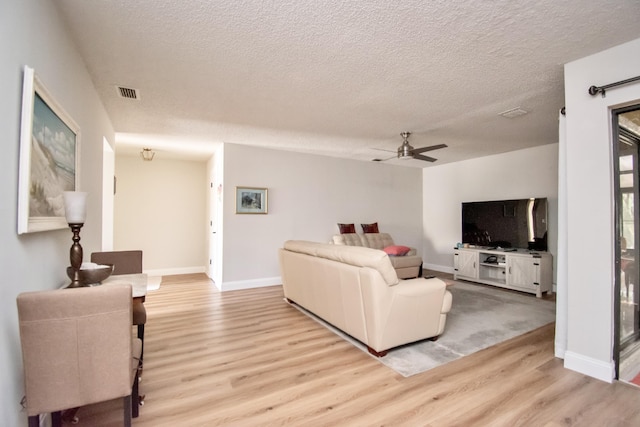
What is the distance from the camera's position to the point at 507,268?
5078 mm

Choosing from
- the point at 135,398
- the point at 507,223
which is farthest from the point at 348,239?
the point at 135,398

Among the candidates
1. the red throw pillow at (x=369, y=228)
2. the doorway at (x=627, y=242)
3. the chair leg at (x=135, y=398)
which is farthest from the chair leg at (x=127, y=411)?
the red throw pillow at (x=369, y=228)

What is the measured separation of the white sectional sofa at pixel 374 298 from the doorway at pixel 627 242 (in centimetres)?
132

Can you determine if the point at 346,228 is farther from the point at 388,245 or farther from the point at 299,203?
the point at 299,203

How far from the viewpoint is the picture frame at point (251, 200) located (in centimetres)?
512

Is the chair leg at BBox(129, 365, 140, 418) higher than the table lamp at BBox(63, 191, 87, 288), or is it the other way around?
the table lamp at BBox(63, 191, 87, 288)

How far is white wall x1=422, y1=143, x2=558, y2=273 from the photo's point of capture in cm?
505

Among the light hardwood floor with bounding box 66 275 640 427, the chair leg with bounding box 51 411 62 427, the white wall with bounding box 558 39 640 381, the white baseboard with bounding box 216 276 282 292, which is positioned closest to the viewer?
the chair leg with bounding box 51 411 62 427

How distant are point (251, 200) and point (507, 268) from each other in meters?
4.67

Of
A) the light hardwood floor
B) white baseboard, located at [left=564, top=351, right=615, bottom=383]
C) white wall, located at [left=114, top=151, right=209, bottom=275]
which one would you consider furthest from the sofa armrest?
white wall, located at [left=114, top=151, right=209, bottom=275]

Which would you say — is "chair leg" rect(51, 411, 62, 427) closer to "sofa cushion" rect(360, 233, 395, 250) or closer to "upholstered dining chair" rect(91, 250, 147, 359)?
"upholstered dining chair" rect(91, 250, 147, 359)

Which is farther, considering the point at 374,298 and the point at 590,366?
the point at 374,298

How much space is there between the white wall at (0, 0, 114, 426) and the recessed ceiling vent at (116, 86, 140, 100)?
0.78 m

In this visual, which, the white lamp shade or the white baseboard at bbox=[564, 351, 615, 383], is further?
the white baseboard at bbox=[564, 351, 615, 383]
